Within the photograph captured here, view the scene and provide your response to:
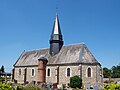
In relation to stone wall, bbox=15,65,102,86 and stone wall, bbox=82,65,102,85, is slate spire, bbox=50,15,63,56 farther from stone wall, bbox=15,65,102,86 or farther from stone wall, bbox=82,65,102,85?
stone wall, bbox=82,65,102,85

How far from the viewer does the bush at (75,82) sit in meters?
40.2

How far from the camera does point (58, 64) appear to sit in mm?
46219

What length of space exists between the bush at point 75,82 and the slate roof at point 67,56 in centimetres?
330

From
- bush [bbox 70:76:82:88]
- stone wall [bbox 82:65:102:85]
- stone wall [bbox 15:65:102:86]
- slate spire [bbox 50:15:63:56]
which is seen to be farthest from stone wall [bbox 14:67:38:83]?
stone wall [bbox 82:65:102:85]

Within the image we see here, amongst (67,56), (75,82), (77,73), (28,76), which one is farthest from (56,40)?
(75,82)

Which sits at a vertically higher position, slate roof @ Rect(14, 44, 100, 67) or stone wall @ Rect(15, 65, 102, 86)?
slate roof @ Rect(14, 44, 100, 67)

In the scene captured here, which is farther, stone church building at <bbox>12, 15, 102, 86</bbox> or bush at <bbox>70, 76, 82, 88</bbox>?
stone church building at <bbox>12, 15, 102, 86</bbox>

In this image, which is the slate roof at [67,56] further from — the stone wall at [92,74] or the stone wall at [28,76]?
the stone wall at [28,76]

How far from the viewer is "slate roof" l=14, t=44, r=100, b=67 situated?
143ft

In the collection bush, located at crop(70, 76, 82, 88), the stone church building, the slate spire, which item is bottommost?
bush, located at crop(70, 76, 82, 88)

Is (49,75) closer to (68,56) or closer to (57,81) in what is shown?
(57,81)

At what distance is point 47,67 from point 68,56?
558cm

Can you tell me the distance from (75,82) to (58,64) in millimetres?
6992

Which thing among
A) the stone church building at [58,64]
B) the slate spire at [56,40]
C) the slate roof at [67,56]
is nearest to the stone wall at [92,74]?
the stone church building at [58,64]
